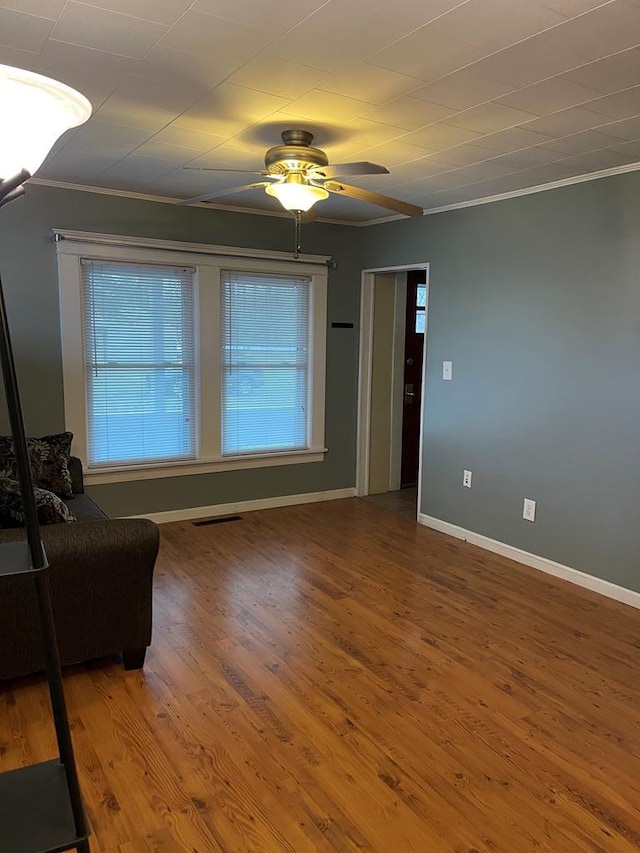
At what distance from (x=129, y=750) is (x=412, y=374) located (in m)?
4.50

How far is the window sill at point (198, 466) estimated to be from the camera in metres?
4.55

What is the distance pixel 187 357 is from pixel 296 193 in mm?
2263

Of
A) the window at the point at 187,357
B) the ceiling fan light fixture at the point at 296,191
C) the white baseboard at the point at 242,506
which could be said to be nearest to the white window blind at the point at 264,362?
the window at the point at 187,357

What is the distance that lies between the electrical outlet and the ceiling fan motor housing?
251 centimetres

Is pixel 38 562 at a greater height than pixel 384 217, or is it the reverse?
pixel 384 217

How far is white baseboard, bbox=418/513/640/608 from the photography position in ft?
11.8

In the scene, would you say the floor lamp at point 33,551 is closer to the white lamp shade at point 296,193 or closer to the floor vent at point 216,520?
the white lamp shade at point 296,193

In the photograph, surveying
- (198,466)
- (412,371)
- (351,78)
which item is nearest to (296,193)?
(351,78)

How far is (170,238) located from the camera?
15.1 feet

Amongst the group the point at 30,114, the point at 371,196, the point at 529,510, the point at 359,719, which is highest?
the point at 371,196

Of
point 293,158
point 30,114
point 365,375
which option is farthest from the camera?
point 365,375

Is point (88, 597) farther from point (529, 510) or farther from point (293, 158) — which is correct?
point (529, 510)

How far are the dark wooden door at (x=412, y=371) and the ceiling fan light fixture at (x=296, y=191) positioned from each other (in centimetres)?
308

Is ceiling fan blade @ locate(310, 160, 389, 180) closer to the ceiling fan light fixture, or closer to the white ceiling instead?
the ceiling fan light fixture
